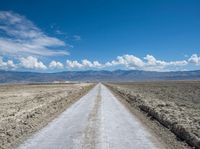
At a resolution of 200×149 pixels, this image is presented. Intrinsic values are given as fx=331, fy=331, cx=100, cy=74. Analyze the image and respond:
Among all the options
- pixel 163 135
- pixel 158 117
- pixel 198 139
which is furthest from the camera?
pixel 158 117

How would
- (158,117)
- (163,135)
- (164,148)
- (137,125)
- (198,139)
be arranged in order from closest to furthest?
(164,148), (198,139), (163,135), (137,125), (158,117)

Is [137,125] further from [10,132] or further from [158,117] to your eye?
[10,132]

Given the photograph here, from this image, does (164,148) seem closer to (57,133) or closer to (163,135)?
(163,135)

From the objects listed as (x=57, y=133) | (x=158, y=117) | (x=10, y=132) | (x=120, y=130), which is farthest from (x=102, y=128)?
(x=158, y=117)

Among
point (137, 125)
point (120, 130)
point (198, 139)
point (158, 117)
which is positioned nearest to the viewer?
point (198, 139)

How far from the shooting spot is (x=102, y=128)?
16.6m

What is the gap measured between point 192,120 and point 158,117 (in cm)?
356

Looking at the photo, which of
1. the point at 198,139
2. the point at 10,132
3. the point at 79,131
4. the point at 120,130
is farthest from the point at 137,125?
the point at 10,132

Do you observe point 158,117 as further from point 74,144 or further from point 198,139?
point 74,144

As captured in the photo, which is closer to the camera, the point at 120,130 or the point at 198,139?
the point at 198,139

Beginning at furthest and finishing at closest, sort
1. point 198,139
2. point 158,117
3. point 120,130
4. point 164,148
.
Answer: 1. point 158,117
2. point 120,130
3. point 198,139
4. point 164,148

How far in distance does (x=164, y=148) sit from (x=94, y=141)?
2.77 meters

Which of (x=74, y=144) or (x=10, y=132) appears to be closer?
(x=74, y=144)

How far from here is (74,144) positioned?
12742mm
